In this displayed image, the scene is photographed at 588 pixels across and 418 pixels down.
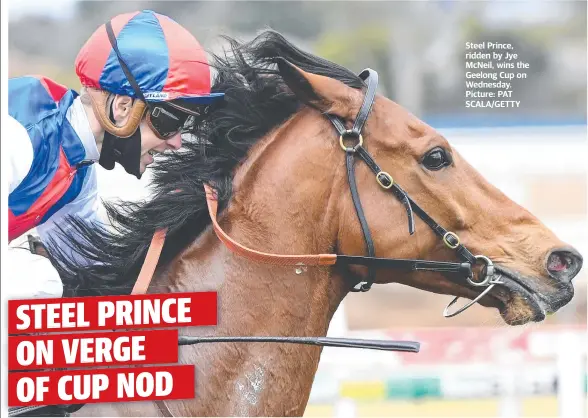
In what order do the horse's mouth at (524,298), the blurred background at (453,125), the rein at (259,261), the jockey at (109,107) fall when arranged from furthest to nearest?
the blurred background at (453,125) < the jockey at (109,107) < the horse's mouth at (524,298) < the rein at (259,261)

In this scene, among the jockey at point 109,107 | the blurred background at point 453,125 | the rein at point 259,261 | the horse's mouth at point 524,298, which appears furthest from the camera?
the blurred background at point 453,125

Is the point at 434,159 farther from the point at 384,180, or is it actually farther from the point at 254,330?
the point at 254,330

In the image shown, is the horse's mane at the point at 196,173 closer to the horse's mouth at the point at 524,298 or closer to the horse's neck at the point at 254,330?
the horse's neck at the point at 254,330

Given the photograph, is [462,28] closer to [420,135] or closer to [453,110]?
[453,110]

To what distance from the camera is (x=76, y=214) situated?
8.53 ft

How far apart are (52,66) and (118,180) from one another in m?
0.95

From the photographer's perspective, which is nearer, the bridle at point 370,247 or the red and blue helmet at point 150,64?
the bridle at point 370,247

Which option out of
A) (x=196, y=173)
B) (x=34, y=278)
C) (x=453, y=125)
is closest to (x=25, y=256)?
(x=34, y=278)

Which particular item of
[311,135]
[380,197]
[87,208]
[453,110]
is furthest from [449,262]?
[453,110]

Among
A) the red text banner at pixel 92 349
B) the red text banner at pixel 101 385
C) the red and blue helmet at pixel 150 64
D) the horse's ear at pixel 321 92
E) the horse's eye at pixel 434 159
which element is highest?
the red and blue helmet at pixel 150 64

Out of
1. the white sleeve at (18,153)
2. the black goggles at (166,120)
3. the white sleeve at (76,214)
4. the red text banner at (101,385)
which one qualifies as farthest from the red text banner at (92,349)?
Result: the black goggles at (166,120)

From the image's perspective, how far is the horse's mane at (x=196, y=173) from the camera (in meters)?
2.31

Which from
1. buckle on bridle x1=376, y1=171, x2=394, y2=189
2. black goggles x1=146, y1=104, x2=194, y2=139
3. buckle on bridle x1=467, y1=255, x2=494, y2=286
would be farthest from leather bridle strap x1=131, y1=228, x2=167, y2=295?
buckle on bridle x1=467, y1=255, x2=494, y2=286

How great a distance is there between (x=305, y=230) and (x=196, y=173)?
1.26ft
